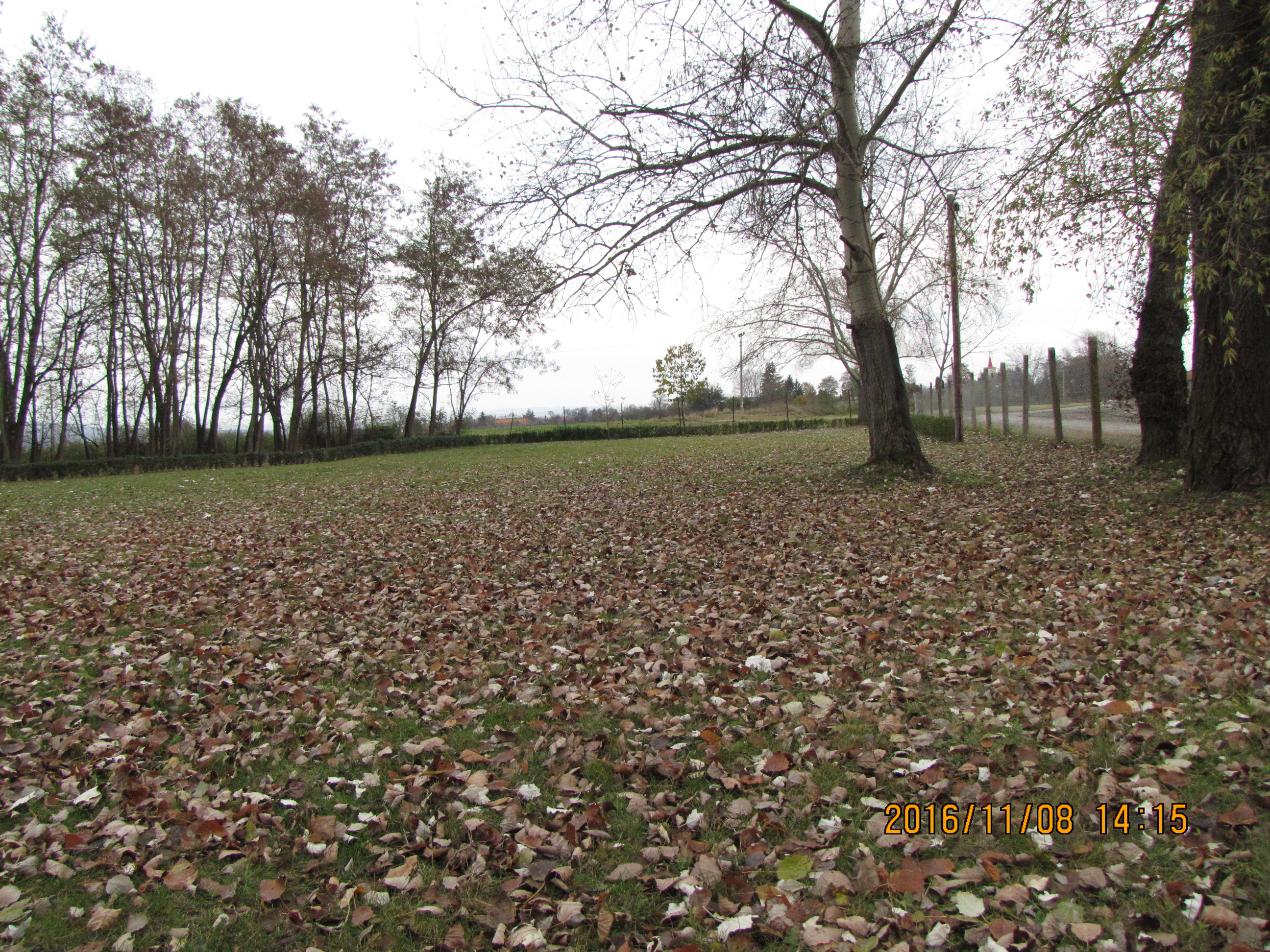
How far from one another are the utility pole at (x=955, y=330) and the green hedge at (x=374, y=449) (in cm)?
1899

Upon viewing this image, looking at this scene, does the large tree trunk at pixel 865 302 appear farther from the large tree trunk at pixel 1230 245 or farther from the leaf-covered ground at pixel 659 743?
the large tree trunk at pixel 1230 245

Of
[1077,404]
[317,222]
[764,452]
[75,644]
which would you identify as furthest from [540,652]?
[317,222]

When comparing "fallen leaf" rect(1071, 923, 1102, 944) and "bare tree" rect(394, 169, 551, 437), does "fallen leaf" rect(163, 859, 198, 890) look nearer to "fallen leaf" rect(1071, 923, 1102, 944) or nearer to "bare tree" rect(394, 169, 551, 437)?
"fallen leaf" rect(1071, 923, 1102, 944)

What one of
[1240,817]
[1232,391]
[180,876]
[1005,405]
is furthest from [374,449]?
[1240,817]

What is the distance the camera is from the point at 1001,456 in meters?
14.2

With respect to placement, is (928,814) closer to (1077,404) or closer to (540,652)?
(540,652)

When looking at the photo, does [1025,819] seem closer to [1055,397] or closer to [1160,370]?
[1160,370]

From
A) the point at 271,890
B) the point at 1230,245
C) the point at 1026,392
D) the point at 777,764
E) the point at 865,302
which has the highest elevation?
the point at 865,302

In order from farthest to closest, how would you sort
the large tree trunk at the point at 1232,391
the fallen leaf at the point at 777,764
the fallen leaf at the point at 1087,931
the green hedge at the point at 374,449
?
the green hedge at the point at 374,449 → the large tree trunk at the point at 1232,391 → the fallen leaf at the point at 777,764 → the fallen leaf at the point at 1087,931

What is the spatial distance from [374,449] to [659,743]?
29737 mm

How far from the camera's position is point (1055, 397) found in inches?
601

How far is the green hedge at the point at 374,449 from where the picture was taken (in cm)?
2197

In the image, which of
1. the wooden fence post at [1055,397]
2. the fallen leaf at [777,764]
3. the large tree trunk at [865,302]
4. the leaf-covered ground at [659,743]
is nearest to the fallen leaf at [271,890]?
the leaf-covered ground at [659,743]

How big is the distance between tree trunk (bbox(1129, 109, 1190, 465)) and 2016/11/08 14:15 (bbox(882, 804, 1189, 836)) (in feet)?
30.5
